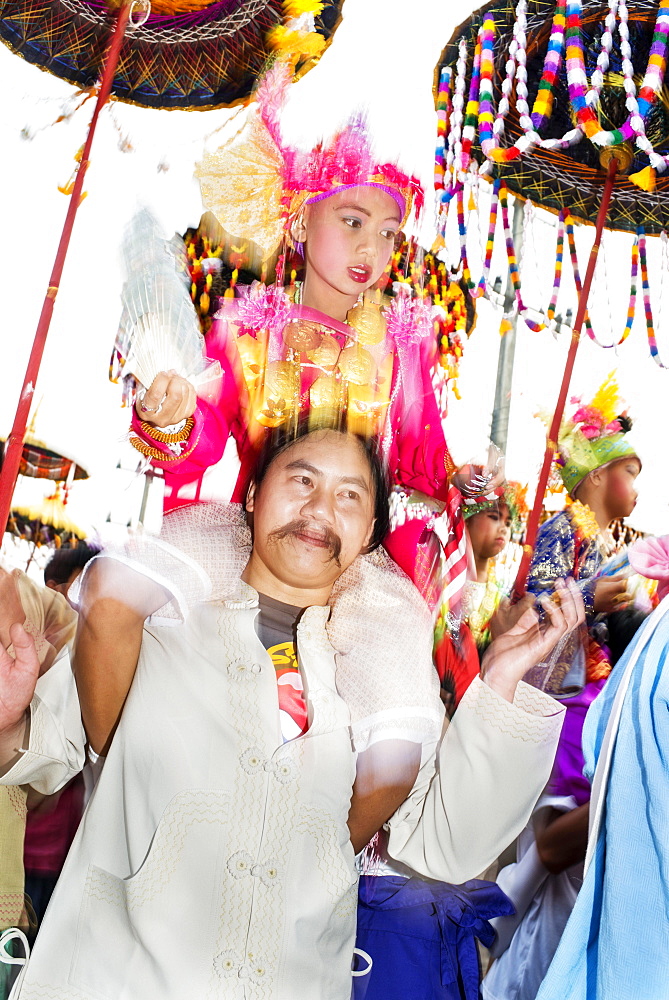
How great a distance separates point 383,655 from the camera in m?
1.20

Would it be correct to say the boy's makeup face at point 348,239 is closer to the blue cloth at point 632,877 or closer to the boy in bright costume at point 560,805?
the boy in bright costume at point 560,805

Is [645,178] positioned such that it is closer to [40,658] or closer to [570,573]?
[570,573]

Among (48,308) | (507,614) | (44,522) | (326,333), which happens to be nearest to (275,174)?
(326,333)

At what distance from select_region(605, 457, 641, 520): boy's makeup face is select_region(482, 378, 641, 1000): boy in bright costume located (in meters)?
0.09

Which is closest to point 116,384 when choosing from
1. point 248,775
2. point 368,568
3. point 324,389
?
point 324,389

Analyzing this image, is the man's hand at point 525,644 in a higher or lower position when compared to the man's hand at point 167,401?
lower

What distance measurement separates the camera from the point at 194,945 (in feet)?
3.48

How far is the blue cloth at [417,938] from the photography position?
125cm

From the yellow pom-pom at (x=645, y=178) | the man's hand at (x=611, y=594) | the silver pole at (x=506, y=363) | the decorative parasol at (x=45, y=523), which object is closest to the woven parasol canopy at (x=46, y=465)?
the decorative parasol at (x=45, y=523)

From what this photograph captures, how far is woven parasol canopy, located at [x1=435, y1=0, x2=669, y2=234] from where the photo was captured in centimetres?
145

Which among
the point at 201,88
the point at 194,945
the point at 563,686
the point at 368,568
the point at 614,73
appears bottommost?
the point at 194,945

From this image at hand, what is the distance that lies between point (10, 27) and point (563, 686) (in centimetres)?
136

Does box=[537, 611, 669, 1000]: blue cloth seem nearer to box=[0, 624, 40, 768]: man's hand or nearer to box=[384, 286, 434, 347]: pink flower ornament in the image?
box=[384, 286, 434, 347]: pink flower ornament

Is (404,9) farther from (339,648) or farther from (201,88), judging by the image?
(339,648)
